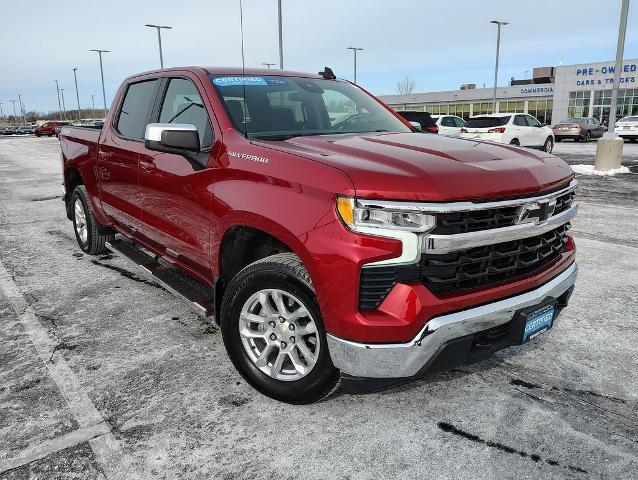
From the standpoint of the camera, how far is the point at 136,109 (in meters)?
4.54

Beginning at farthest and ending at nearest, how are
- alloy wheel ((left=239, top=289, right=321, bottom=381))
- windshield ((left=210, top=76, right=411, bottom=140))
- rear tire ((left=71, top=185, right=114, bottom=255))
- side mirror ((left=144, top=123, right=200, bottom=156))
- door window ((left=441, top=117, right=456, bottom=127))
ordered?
door window ((left=441, top=117, right=456, bottom=127)) < rear tire ((left=71, top=185, right=114, bottom=255)) < windshield ((left=210, top=76, right=411, bottom=140)) < side mirror ((left=144, top=123, right=200, bottom=156)) < alloy wheel ((left=239, top=289, right=321, bottom=381))

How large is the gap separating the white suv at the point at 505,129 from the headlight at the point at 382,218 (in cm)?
1632

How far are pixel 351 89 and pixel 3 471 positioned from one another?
11.6 ft

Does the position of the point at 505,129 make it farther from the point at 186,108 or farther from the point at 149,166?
the point at 149,166

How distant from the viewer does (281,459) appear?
2438 mm

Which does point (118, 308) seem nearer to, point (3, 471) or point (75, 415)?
point (75, 415)

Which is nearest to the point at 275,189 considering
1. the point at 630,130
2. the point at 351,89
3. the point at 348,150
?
the point at 348,150

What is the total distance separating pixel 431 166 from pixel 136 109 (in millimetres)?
3024

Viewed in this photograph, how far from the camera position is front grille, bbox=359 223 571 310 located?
2.34 m

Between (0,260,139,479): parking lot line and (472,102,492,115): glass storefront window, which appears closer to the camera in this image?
(0,260,139,479): parking lot line

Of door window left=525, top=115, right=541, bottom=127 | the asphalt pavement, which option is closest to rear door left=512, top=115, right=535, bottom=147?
door window left=525, top=115, right=541, bottom=127

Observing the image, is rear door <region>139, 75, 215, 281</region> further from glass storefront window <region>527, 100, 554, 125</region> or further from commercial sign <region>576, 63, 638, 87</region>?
glass storefront window <region>527, 100, 554, 125</region>

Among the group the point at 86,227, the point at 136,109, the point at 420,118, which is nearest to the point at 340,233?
the point at 136,109

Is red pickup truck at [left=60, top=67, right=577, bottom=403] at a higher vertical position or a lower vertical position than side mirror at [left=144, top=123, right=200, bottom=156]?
lower
